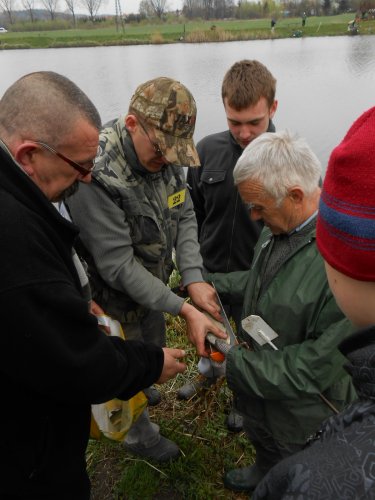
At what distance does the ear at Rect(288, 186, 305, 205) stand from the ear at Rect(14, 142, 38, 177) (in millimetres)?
1035

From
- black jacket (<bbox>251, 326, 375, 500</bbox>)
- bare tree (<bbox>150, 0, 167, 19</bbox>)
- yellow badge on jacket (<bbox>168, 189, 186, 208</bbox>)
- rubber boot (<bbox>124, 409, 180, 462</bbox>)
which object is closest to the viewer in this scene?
black jacket (<bbox>251, 326, 375, 500</bbox>)

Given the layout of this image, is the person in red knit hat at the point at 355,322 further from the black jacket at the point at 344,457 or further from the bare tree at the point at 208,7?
the bare tree at the point at 208,7

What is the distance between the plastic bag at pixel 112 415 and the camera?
196 cm

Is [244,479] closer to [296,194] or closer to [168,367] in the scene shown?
[168,367]

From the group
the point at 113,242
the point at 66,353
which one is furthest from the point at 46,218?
the point at 113,242

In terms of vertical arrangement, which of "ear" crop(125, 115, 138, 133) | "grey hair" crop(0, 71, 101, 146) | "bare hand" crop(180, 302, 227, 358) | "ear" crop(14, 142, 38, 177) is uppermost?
"grey hair" crop(0, 71, 101, 146)

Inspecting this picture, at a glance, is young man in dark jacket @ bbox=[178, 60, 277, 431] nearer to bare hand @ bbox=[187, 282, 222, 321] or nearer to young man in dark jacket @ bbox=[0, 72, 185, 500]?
bare hand @ bbox=[187, 282, 222, 321]

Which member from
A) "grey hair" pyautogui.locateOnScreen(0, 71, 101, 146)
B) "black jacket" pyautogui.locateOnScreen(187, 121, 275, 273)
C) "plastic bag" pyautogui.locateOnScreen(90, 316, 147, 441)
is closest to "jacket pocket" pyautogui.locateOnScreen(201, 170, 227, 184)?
"black jacket" pyautogui.locateOnScreen(187, 121, 275, 273)

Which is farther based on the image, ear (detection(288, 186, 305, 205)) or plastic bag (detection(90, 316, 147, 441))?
plastic bag (detection(90, 316, 147, 441))

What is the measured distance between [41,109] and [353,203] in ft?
3.42

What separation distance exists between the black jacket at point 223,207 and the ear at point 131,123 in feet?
3.06

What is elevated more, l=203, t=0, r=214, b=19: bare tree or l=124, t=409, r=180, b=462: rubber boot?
l=203, t=0, r=214, b=19: bare tree

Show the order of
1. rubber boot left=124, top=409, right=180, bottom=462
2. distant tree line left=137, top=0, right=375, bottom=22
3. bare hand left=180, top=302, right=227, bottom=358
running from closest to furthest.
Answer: bare hand left=180, top=302, right=227, bottom=358 → rubber boot left=124, top=409, right=180, bottom=462 → distant tree line left=137, top=0, right=375, bottom=22

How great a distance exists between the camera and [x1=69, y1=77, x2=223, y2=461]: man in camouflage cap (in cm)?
193
